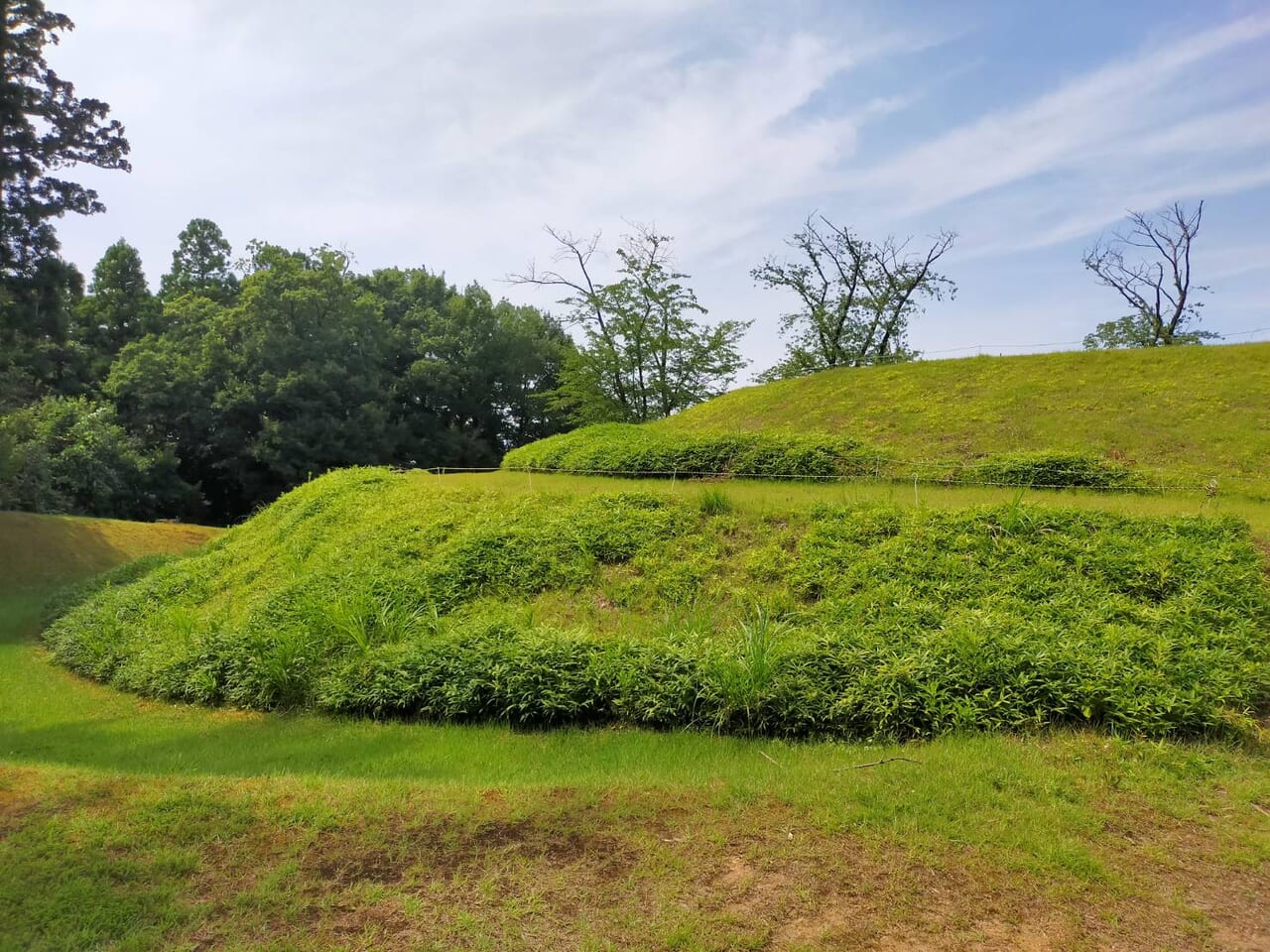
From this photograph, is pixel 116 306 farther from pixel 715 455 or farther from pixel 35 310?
pixel 715 455

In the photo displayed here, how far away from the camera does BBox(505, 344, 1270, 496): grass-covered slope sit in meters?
10.2

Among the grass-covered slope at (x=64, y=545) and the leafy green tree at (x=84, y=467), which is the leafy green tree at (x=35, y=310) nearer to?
the leafy green tree at (x=84, y=467)

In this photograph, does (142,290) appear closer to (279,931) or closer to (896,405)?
(896,405)

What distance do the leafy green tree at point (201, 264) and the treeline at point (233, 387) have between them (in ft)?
0.20

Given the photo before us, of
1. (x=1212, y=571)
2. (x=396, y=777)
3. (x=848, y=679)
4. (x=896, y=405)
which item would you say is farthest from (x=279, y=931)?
(x=896, y=405)

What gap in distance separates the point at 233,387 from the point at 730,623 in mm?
25381

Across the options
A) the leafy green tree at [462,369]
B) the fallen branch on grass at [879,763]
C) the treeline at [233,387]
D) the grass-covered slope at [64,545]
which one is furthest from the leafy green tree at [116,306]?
the fallen branch on grass at [879,763]

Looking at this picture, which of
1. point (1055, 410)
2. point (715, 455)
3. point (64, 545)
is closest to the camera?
point (715, 455)

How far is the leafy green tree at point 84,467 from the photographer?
20.5 m

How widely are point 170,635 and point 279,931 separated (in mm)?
6892

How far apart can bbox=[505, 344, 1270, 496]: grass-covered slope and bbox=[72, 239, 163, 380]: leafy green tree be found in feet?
80.4

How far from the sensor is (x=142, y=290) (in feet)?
104

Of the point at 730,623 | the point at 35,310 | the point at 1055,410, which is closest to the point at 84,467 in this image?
the point at 35,310

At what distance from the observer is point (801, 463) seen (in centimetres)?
1070
